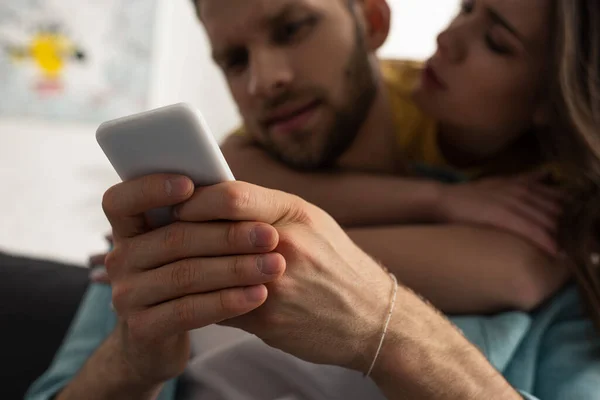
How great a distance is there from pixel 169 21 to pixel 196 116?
2.24m

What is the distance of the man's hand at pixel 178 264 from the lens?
43cm

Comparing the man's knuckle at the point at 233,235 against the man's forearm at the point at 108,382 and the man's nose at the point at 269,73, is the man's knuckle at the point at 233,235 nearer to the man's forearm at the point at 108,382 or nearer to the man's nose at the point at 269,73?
the man's forearm at the point at 108,382

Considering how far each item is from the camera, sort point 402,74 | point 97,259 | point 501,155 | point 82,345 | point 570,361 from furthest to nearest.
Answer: point 402,74 → point 501,155 → point 97,259 → point 82,345 → point 570,361

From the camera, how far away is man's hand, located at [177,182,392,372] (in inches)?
17.1

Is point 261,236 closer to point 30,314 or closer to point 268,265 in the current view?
point 268,265

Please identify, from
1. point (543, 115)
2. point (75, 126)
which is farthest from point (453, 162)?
point (75, 126)

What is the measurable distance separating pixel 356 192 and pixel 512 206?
262mm

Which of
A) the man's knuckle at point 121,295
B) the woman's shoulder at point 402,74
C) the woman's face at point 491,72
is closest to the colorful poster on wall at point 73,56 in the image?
the woman's shoulder at point 402,74

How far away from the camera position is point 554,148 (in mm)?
934

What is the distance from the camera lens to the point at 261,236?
1.40ft

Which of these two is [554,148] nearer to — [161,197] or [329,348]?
[329,348]

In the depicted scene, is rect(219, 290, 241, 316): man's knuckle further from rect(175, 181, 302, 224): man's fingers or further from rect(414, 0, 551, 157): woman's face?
rect(414, 0, 551, 157): woman's face

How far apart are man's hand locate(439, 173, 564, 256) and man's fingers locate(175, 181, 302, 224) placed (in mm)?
493

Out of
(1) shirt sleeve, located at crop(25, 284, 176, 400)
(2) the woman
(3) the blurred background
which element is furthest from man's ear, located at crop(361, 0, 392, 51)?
(3) the blurred background
